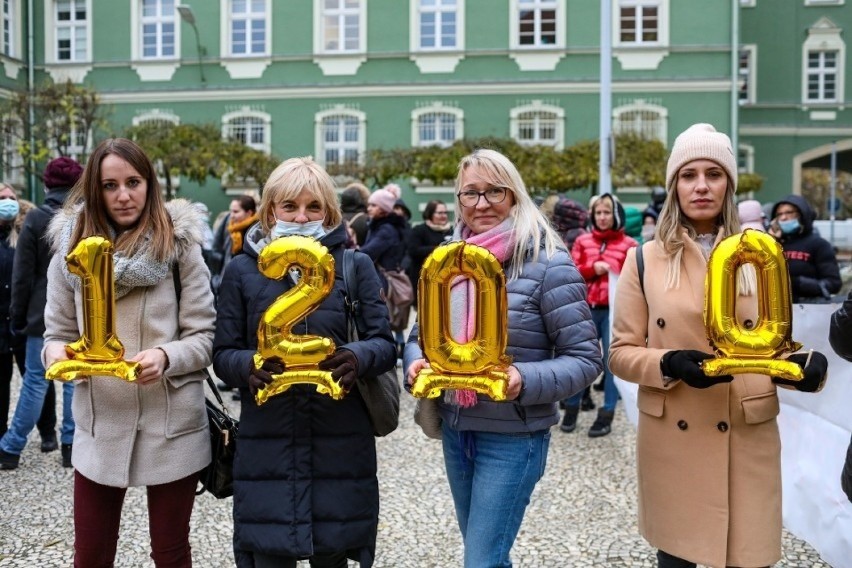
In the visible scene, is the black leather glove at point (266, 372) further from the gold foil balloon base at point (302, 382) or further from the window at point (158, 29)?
the window at point (158, 29)

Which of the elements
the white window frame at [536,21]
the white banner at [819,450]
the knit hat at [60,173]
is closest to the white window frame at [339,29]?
the white window frame at [536,21]

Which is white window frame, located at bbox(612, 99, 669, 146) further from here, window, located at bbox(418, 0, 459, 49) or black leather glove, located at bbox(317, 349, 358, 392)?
black leather glove, located at bbox(317, 349, 358, 392)

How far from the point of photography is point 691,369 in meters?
2.22

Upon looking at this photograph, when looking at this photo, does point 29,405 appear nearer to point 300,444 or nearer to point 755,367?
point 300,444

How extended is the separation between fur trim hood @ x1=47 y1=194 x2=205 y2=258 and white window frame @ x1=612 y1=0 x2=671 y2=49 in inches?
829

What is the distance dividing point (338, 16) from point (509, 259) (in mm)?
21780

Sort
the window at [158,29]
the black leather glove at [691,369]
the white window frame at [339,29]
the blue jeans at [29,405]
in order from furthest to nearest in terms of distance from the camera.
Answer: the window at [158,29]
the white window frame at [339,29]
the blue jeans at [29,405]
the black leather glove at [691,369]

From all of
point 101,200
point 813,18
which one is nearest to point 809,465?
point 101,200

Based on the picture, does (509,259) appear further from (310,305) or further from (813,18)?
(813,18)

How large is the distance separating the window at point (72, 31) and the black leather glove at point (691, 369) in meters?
24.9

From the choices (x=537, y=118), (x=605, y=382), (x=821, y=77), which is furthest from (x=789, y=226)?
(x=821, y=77)

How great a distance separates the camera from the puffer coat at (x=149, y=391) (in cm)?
256

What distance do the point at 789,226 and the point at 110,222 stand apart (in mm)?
5115

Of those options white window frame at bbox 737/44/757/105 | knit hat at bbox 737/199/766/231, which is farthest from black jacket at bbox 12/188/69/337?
white window frame at bbox 737/44/757/105
